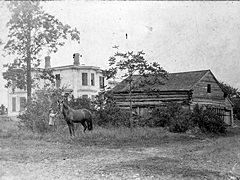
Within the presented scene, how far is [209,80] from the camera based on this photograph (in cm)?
2917

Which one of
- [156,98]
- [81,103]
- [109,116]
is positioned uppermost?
[156,98]

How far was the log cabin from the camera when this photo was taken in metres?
26.7

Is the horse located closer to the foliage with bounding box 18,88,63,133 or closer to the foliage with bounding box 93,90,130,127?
the foliage with bounding box 18,88,63,133

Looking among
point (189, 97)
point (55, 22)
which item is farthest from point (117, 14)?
point (189, 97)

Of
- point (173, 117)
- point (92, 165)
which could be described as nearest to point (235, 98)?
point (173, 117)

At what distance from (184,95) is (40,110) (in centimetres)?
1359

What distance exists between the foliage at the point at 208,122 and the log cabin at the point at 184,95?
4.09 meters

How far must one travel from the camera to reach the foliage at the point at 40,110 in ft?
58.4

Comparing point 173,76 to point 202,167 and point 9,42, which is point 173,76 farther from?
point 202,167

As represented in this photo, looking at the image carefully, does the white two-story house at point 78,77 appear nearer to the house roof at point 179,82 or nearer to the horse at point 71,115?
the house roof at point 179,82

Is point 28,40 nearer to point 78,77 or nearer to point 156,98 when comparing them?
point 156,98

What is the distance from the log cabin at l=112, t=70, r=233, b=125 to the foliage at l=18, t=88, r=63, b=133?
801cm

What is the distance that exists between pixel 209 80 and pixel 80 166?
2289 centimetres

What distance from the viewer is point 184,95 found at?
1052 inches
